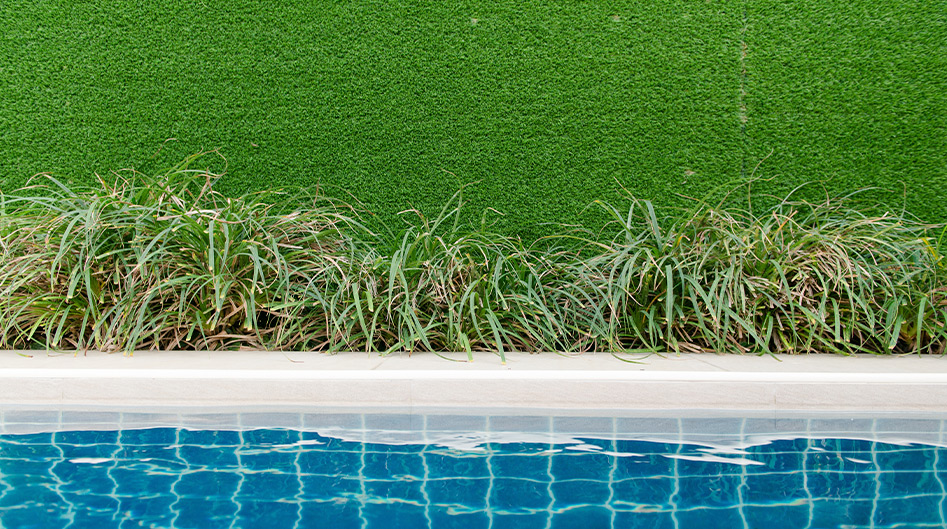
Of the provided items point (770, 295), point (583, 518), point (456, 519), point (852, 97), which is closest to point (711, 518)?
point (583, 518)

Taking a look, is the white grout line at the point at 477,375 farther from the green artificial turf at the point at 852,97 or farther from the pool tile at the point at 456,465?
the green artificial turf at the point at 852,97

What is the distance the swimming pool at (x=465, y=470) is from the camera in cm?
133

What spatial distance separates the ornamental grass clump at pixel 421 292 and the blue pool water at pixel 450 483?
2.77ft

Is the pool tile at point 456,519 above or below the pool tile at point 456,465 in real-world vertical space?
below

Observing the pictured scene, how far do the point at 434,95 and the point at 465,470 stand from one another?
263 cm

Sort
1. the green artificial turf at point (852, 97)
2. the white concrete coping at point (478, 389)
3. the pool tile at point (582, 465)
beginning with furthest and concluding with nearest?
the green artificial turf at point (852, 97) → the white concrete coping at point (478, 389) → the pool tile at point (582, 465)

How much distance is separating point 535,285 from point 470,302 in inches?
22.8

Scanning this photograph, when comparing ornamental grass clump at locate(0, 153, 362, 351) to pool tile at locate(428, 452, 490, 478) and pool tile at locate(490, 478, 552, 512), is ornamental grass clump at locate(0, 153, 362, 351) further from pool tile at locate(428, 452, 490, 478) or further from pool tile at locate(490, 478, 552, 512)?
pool tile at locate(490, 478, 552, 512)

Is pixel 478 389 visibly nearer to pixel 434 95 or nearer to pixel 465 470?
pixel 465 470

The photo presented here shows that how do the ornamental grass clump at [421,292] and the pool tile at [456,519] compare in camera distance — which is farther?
the ornamental grass clump at [421,292]

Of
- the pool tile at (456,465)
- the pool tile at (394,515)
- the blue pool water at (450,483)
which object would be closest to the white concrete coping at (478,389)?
the blue pool water at (450,483)

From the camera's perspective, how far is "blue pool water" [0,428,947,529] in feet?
4.32

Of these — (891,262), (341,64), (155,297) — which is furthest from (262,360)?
(891,262)

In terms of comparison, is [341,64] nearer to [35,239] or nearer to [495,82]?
[495,82]
